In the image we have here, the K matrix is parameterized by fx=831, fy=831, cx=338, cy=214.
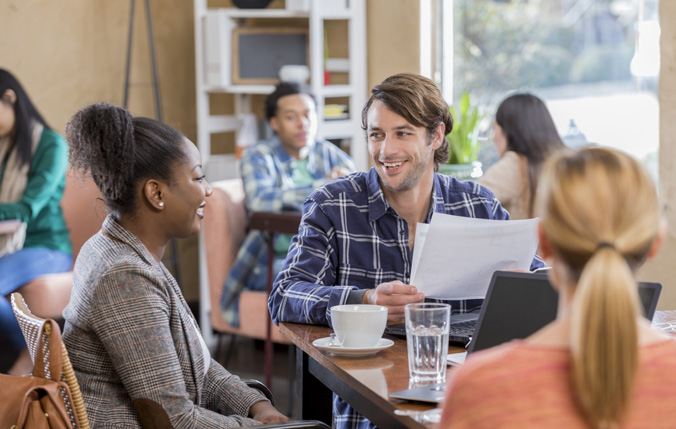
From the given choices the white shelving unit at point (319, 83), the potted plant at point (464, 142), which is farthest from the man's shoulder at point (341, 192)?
the white shelving unit at point (319, 83)

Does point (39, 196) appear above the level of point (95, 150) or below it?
below

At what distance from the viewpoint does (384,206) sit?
72.7 inches

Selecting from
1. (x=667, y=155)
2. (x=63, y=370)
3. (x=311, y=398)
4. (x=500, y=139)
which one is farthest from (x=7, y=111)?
(x=667, y=155)

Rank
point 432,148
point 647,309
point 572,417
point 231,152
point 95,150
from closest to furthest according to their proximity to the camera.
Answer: point 572,417
point 647,309
point 95,150
point 432,148
point 231,152

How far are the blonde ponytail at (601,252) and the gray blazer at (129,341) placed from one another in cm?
79

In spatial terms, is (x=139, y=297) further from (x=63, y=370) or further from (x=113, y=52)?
(x=113, y=52)

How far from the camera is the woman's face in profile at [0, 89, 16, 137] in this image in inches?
133

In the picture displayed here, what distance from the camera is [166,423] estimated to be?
4.51ft

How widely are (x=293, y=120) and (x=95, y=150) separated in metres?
2.29

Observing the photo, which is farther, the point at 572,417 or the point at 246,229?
the point at 246,229

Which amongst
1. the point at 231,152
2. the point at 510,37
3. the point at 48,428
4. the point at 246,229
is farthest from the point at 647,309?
the point at 231,152

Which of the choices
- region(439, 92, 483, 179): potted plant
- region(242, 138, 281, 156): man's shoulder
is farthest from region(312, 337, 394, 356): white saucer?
region(242, 138, 281, 156): man's shoulder

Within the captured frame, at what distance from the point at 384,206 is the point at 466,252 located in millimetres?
331

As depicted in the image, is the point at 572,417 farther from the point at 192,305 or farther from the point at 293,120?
the point at 192,305
